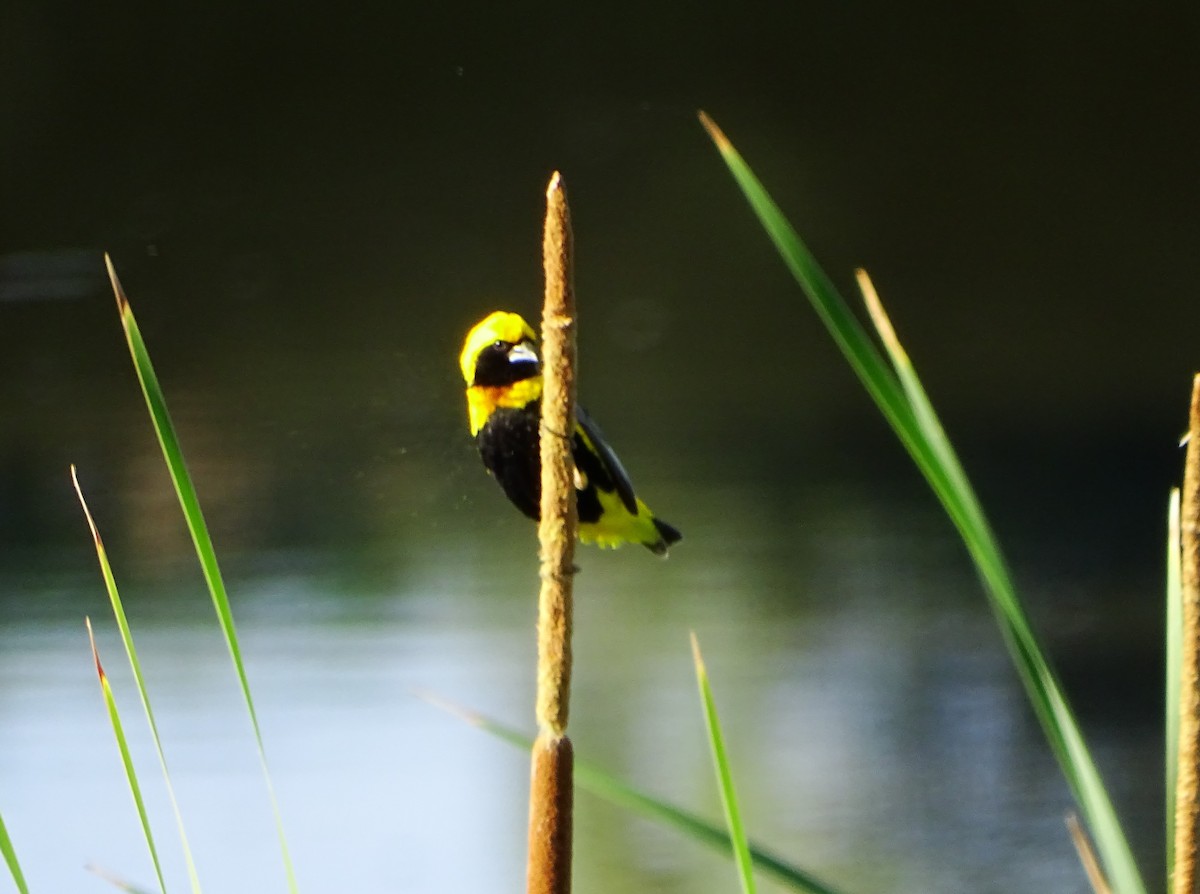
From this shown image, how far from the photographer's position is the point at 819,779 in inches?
53.2

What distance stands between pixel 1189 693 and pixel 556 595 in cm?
13

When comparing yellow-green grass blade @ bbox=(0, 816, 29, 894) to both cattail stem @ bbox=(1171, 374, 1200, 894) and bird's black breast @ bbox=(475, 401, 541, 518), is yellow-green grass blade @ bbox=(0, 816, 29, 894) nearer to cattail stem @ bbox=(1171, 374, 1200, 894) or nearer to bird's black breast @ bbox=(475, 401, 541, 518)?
cattail stem @ bbox=(1171, 374, 1200, 894)

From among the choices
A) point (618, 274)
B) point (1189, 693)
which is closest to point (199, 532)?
point (1189, 693)

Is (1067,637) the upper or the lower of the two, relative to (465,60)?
lower

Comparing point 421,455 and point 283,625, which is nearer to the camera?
point 283,625

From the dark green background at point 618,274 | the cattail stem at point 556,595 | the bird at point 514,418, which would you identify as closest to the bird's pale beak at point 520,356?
the bird at point 514,418

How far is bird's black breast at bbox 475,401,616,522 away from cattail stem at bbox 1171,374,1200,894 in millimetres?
760

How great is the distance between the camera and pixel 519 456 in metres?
1.04

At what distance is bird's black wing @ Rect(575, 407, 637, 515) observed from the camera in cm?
99

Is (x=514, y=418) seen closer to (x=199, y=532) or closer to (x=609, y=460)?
(x=609, y=460)

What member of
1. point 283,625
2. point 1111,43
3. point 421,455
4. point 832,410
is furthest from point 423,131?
point 1111,43

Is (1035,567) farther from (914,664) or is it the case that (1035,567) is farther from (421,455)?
(421,455)

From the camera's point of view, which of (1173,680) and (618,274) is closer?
(1173,680)

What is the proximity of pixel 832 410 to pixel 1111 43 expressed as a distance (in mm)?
744
